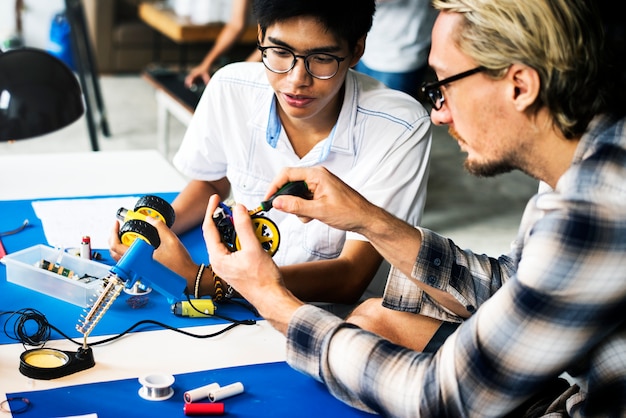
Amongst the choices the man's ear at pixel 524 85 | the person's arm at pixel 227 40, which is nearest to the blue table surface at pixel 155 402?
the man's ear at pixel 524 85

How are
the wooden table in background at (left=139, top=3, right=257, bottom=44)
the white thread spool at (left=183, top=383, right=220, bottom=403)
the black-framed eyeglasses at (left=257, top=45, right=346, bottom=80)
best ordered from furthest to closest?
the wooden table in background at (left=139, top=3, right=257, bottom=44) → the black-framed eyeglasses at (left=257, top=45, right=346, bottom=80) → the white thread spool at (left=183, top=383, right=220, bottom=403)

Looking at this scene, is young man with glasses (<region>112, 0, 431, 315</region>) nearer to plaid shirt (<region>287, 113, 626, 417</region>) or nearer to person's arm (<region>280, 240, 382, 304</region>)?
person's arm (<region>280, 240, 382, 304</region>)

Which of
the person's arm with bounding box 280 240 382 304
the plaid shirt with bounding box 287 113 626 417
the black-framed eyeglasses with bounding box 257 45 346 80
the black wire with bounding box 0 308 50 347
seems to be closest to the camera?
the plaid shirt with bounding box 287 113 626 417

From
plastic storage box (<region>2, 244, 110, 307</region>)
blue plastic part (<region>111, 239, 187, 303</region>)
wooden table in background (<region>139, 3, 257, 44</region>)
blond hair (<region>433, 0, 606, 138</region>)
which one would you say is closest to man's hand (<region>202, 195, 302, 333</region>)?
blue plastic part (<region>111, 239, 187, 303</region>)

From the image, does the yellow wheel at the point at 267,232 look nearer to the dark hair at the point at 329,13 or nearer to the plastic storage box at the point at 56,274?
the plastic storage box at the point at 56,274

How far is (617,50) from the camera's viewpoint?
132 centimetres

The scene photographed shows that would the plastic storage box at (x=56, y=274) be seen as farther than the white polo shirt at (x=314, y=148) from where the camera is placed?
No

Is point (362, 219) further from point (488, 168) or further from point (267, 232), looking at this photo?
point (488, 168)

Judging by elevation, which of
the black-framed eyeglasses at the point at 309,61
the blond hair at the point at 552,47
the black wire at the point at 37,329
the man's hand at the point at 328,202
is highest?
the blond hair at the point at 552,47

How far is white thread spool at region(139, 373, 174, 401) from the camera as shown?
1316 mm

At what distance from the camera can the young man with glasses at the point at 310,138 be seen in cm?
183

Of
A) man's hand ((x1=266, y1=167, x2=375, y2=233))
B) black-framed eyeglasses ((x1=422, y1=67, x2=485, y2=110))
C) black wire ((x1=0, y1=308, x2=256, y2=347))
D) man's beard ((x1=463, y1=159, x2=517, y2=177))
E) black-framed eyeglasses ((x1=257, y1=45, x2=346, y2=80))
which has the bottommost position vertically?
black wire ((x1=0, y1=308, x2=256, y2=347))

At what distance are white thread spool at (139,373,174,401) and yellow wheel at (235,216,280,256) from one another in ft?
1.07

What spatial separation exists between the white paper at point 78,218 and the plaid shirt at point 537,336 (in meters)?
0.77
